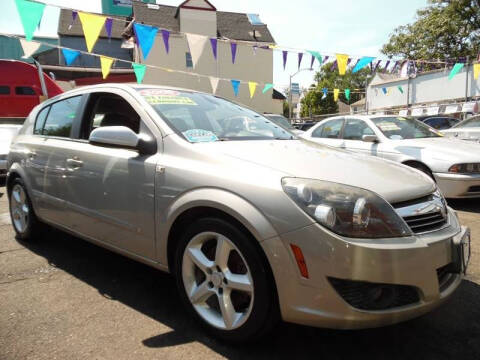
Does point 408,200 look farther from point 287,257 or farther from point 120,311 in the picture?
point 120,311

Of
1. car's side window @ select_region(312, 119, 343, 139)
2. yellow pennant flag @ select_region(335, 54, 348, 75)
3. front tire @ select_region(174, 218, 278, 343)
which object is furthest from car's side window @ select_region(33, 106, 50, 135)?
yellow pennant flag @ select_region(335, 54, 348, 75)

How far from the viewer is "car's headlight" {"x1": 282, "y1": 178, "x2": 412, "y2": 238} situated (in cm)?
171

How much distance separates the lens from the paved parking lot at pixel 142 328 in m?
2.00

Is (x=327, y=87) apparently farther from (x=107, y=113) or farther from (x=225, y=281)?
(x=225, y=281)

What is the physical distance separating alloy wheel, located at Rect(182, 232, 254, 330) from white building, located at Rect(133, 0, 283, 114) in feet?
82.7

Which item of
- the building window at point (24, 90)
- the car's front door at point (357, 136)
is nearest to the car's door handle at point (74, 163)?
the car's front door at point (357, 136)

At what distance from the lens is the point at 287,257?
174 cm

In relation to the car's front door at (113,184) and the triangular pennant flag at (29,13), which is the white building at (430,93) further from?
the car's front door at (113,184)

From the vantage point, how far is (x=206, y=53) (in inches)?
1123

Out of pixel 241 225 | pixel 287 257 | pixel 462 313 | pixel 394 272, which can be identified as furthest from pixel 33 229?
pixel 462 313

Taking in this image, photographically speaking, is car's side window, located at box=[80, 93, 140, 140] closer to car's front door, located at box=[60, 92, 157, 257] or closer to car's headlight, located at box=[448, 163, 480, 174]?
car's front door, located at box=[60, 92, 157, 257]

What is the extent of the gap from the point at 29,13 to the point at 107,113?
5422 mm

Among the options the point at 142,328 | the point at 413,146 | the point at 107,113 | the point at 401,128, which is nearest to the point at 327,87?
the point at 401,128

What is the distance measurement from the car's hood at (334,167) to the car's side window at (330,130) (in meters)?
4.25
